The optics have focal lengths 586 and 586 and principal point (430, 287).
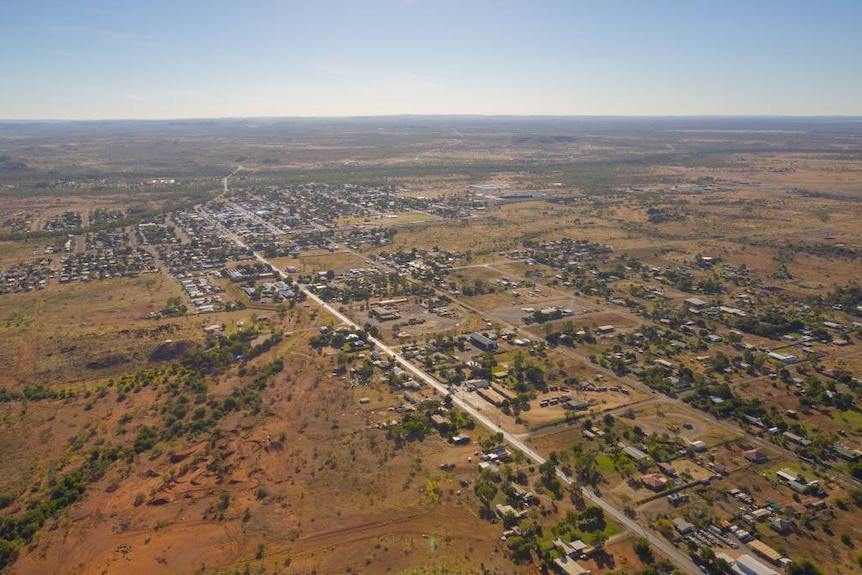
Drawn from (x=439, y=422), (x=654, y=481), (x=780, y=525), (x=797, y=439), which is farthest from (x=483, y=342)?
(x=780, y=525)

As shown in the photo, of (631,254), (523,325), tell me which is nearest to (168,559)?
(523,325)

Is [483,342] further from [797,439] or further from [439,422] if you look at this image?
[797,439]

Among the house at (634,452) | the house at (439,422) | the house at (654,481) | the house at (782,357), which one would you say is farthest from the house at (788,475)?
the house at (439,422)

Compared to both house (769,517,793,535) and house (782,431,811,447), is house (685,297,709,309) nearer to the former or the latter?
house (782,431,811,447)

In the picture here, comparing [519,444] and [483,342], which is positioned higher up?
[483,342]

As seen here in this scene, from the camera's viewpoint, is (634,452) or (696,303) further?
(696,303)

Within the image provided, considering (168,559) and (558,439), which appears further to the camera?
(558,439)

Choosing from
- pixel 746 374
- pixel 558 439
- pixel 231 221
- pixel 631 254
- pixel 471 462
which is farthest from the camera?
pixel 231 221

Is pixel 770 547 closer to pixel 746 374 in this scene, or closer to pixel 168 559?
pixel 746 374
